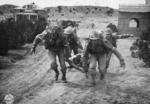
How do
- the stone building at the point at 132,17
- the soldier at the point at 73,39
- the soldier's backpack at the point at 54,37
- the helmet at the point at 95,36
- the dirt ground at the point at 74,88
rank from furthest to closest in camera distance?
the stone building at the point at 132,17, the soldier at the point at 73,39, the soldier's backpack at the point at 54,37, the helmet at the point at 95,36, the dirt ground at the point at 74,88

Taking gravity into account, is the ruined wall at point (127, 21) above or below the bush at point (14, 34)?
above

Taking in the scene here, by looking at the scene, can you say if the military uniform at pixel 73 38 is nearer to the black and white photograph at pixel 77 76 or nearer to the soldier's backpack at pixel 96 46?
the black and white photograph at pixel 77 76

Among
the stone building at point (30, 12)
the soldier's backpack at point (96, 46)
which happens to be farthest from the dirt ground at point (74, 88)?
the stone building at point (30, 12)

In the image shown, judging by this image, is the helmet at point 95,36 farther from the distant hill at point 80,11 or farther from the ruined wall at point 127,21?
the distant hill at point 80,11

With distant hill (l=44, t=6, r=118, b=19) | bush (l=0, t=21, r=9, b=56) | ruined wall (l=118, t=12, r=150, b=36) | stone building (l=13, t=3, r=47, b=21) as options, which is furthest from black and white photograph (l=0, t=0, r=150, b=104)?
distant hill (l=44, t=6, r=118, b=19)

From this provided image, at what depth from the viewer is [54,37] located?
6828mm

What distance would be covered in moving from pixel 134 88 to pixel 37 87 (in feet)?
9.73

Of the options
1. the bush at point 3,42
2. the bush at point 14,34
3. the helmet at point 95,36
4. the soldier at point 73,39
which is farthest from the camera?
the bush at point 14,34

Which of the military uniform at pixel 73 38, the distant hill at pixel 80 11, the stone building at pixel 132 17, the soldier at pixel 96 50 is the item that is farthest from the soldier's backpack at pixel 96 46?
the distant hill at pixel 80 11

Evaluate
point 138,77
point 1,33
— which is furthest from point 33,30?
point 138,77

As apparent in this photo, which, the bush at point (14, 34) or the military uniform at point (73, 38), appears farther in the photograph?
the bush at point (14, 34)

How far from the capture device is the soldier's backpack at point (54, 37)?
6793mm

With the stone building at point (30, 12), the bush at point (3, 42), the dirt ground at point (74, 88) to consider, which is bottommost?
the dirt ground at point (74, 88)

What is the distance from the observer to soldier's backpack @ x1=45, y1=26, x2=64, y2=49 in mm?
6793
